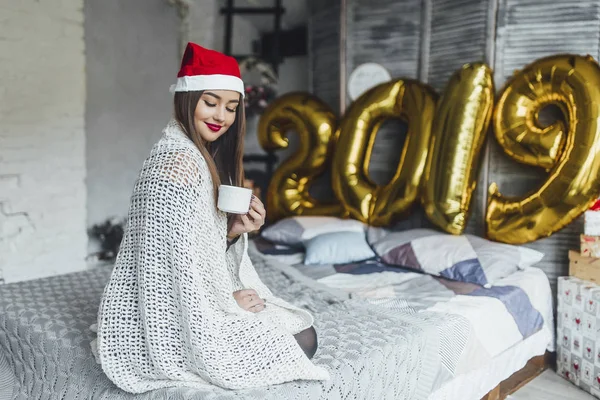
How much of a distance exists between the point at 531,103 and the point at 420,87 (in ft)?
1.81

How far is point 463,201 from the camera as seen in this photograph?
2.60 meters

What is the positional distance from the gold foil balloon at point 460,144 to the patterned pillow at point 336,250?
0.37 metres

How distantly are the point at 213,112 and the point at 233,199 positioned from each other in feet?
0.80

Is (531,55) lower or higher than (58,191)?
higher

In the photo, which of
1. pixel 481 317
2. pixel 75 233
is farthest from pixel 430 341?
pixel 75 233

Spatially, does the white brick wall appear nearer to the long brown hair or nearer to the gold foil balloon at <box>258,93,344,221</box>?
the gold foil balloon at <box>258,93,344,221</box>

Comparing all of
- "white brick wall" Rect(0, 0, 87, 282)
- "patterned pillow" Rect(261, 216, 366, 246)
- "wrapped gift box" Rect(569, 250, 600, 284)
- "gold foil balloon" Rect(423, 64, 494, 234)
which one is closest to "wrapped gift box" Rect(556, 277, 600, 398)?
"wrapped gift box" Rect(569, 250, 600, 284)

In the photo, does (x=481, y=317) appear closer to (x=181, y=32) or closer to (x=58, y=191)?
(x=58, y=191)

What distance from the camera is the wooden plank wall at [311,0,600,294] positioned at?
2516 mm

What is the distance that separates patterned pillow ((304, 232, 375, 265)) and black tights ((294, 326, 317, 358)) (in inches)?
41.7

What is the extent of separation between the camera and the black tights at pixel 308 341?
1.43 meters

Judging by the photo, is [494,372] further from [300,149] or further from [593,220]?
[300,149]

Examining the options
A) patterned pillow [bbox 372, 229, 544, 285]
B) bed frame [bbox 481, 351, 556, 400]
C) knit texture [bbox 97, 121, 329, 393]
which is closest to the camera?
knit texture [bbox 97, 121, 329, 393]

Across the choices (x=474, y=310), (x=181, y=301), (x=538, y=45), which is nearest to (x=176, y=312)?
(x=181, y=301)
